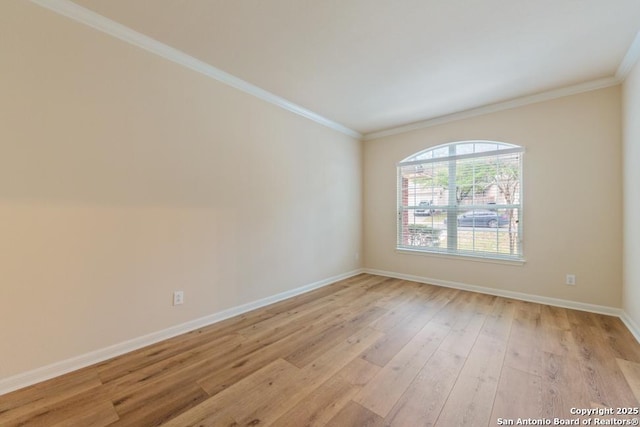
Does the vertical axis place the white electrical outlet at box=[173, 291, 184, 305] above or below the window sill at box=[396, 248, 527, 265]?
below

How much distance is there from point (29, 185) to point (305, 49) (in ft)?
7.59

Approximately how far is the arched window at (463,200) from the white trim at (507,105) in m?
0.40

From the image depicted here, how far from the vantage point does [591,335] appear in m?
2.35

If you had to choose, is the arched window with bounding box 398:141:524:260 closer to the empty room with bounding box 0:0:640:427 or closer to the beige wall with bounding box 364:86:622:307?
the empty room with bounding box 0:0:640:427

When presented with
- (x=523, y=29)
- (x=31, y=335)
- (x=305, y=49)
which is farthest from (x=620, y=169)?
(x=31, y=335)

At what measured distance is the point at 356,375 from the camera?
5.91 ft

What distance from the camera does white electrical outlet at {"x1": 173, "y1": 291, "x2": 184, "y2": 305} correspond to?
2.39 m

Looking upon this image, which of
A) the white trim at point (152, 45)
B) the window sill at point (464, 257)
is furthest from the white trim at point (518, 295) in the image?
the white trim at point (152, 45)

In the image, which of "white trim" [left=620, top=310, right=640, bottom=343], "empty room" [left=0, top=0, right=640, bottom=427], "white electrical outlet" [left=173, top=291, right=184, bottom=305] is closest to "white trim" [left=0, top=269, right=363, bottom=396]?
"empty room" [left=0, top=0, right=640, bottom=427]

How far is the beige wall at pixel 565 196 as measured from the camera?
283 centimetres

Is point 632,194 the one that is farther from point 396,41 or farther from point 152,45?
point 152,45

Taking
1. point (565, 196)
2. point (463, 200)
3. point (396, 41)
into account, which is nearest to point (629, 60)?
point (565, 196)

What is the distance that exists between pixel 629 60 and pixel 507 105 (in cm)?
108

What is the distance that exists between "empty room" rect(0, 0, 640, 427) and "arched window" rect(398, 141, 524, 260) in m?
0.03
